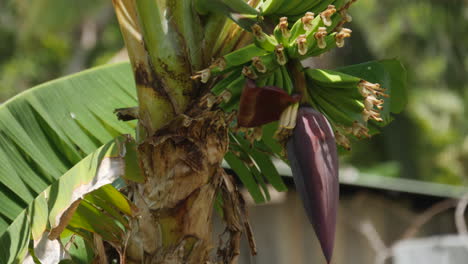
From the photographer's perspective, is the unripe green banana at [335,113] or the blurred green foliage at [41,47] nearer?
the unripe green banana at [335,113]

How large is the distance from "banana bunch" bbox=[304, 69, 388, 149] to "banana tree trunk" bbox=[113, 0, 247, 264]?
215 mm

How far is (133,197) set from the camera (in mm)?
1545

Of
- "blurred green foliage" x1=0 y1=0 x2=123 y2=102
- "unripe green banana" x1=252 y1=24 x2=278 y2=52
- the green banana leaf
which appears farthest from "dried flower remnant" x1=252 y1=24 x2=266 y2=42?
"blurred green foliage" x1=0 y1=0 x2=123 y2=102

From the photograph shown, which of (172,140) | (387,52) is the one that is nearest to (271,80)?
(172,140)

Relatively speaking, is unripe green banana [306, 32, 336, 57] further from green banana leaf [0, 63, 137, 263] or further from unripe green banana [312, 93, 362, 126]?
green banana leaf [0, 63, 137, 263]

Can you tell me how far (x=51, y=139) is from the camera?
6.22ft

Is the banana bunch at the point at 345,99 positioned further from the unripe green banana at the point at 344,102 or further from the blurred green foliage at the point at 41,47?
the blurred green foliage at the point at 41,47

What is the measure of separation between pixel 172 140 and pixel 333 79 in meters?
0.39

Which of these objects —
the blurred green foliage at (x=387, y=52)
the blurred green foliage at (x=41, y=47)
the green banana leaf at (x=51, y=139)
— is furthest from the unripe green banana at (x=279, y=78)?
the blurred green foliage at (x=41, y=47)

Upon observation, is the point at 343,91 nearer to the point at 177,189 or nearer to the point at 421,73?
the point at 177,189

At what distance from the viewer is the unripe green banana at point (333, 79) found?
4.37ft

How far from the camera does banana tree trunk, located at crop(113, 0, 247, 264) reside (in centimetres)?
146

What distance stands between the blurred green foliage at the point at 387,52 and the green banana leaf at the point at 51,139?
26.9 ft

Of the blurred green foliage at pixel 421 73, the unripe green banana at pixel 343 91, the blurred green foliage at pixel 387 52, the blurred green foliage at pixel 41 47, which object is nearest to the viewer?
the unripe green banana at pixel 343 91
